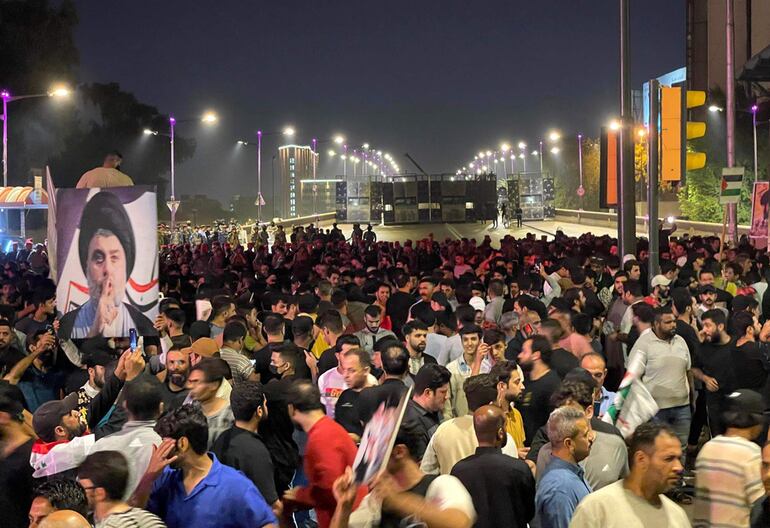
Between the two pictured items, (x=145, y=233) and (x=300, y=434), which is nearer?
(x=300, y=434)

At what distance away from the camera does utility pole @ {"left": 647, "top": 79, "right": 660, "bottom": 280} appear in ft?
60.0

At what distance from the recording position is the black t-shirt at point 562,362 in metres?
9.44

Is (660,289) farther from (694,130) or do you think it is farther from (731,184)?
(731,184)

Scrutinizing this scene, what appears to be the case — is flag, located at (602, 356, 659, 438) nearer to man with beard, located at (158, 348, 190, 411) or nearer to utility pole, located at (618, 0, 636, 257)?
man with beard, located at (158, 348, 190, 411)

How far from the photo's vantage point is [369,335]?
11.8 m

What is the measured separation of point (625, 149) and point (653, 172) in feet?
10.7

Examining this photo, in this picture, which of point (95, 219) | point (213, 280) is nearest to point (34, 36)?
point (213, 280)

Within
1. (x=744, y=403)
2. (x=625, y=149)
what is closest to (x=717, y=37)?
(x=625, y=149)

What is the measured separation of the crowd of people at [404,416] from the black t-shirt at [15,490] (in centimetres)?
1

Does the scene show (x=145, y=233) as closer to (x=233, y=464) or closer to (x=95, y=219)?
(x=95, y=219)

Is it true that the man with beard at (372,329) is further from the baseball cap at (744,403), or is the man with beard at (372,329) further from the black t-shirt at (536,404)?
the baseball cap at (744,403)

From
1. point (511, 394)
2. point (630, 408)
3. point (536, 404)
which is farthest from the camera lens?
point (536, 404)

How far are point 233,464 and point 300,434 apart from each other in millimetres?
2207

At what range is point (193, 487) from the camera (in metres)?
5.95
